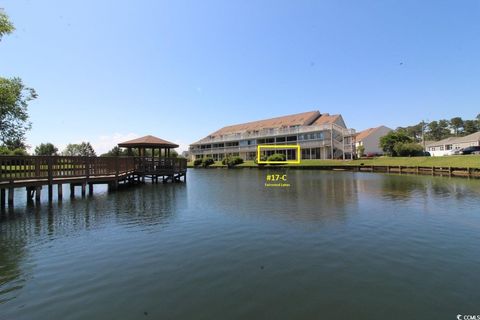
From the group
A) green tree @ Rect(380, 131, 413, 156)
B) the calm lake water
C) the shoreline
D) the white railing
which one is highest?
the white railing

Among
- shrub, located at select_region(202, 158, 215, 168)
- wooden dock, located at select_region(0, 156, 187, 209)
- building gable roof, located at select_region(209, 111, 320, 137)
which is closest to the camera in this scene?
wooden dock, located at select_region(0, 156, 187, 209)

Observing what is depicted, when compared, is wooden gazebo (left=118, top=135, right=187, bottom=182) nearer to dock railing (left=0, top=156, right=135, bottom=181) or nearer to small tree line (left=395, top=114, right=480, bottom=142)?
dock railing (left=0, top=156, right=135, bottom=181)

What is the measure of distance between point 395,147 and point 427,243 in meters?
48.6

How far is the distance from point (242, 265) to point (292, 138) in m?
57.2

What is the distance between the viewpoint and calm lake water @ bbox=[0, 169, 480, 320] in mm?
4379

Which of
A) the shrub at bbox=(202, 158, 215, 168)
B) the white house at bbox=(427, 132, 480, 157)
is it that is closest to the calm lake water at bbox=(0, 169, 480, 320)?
the white house at bbox=(427, 132, 480, 157)

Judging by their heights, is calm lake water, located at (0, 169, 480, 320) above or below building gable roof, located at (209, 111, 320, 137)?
below

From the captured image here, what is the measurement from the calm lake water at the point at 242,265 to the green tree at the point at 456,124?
118880mm

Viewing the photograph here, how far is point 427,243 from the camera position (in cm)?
757

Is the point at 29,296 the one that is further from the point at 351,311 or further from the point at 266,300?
the point at 351,311

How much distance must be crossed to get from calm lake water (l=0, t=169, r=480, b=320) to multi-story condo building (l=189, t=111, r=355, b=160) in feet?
147

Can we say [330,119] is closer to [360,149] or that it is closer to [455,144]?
[360,149]

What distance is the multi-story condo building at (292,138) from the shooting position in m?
54.9

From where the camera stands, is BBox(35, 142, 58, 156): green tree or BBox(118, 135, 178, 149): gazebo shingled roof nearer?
BBox(118, 135, 178, 149): gazebo shingled roof
